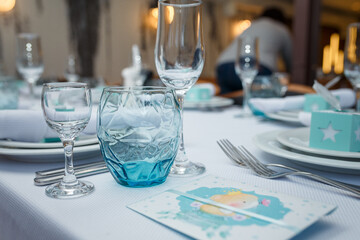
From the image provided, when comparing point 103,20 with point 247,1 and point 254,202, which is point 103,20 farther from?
point 254,202

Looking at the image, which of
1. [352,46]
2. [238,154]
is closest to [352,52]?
[352,46]

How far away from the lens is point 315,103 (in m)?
1.13

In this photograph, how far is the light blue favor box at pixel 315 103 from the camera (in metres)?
1.09

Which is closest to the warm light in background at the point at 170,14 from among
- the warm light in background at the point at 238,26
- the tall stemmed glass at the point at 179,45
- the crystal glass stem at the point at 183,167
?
the tall stemmed glass at the point at 179,45

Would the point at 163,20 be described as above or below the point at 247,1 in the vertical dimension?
below

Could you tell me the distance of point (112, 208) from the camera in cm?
43

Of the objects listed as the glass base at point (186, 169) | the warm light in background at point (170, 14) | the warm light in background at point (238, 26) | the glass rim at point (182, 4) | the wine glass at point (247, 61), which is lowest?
the glass base at point (186, 169)

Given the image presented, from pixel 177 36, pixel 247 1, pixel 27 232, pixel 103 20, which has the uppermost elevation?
pixel 247 1

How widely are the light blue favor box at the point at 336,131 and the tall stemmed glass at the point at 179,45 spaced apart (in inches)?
8.8

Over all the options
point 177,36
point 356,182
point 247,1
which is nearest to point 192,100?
point 177,36

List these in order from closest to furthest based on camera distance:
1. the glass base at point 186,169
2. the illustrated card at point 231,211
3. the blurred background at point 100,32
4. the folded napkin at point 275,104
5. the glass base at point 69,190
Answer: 1. the illustrated card at point 231,211
2. the glass base at point 69,190
3. the glass base at point 186,169
4. the folded napkin at point 275,104
5. the blurred background at point 100,32

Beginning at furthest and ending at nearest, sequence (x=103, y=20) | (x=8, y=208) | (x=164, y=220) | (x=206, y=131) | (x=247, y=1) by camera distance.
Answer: (x=247, y=1) → (x=103, y=20) → (x=206, y=131) → (x=8, y=208) → (x=164, y=220)

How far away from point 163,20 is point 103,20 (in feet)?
19.8

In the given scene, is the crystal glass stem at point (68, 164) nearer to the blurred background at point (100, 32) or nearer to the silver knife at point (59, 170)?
the silver knife at point (59, 170)
